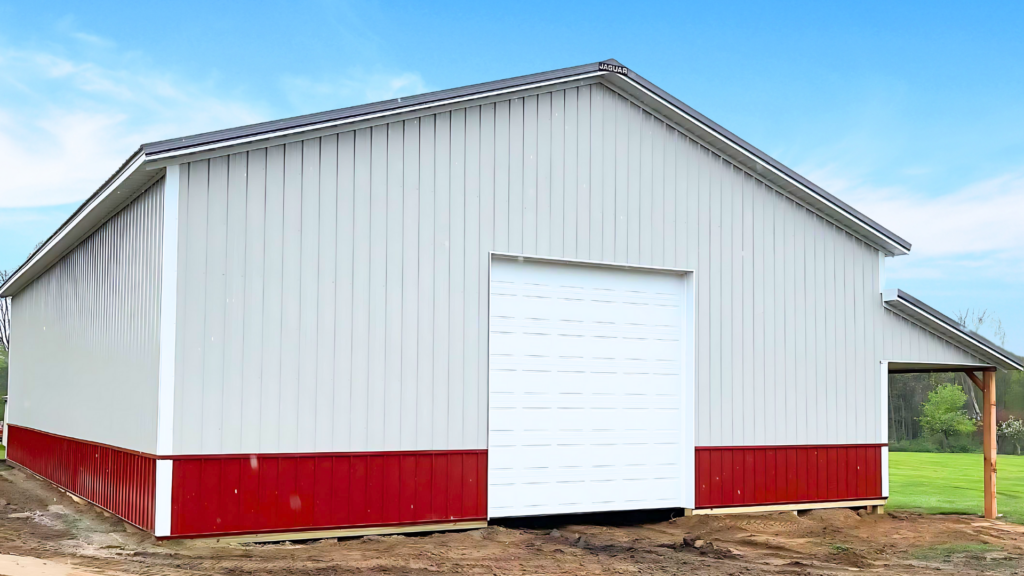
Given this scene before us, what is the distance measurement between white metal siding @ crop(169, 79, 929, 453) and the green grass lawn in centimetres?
269

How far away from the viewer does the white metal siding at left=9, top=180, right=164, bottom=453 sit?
10305 mm

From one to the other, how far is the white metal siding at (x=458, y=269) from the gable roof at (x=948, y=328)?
33cm

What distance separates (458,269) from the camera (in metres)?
11.3

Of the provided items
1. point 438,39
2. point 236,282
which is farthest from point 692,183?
point 236,282

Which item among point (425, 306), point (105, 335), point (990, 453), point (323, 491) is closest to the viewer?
point (323, 491)

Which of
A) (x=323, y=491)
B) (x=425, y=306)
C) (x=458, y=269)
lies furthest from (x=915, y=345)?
(x=323, y=491)

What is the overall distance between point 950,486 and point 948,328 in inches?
269

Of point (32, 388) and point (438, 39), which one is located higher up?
point (438, 39)

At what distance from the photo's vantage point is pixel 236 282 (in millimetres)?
10062

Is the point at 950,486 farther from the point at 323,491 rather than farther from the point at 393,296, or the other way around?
the point at 323,491

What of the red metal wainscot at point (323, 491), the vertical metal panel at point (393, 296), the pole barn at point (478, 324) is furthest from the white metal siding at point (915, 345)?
the vertical metal panel at point (393, 296)

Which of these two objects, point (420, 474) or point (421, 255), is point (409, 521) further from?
point (421, 255)

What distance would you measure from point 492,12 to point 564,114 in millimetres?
5006

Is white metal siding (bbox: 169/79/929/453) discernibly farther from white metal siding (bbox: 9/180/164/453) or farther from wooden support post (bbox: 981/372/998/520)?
wooden support post (bbox: 981/372/998/520)
